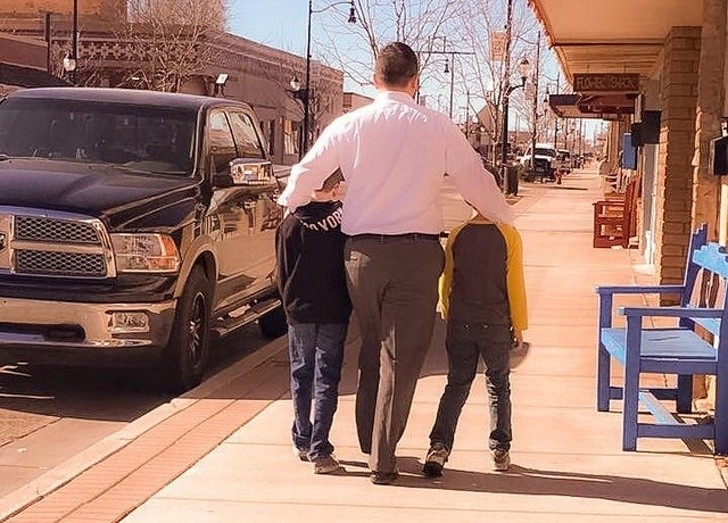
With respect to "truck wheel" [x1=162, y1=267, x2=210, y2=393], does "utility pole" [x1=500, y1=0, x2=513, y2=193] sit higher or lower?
higher

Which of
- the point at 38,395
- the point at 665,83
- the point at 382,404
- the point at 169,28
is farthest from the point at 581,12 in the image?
the point at 169,28

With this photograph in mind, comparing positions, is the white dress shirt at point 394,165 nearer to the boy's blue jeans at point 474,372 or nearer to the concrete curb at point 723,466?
the boy's blue jeans at point 474,372

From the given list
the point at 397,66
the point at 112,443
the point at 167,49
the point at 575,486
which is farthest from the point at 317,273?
the point at 167,49

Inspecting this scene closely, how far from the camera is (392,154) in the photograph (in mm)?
5605

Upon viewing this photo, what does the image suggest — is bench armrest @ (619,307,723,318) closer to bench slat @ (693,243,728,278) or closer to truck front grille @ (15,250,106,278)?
bench slat @ (693,243,728,278)

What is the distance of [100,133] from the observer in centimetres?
934

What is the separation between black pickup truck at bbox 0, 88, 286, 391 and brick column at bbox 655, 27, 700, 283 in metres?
4.66

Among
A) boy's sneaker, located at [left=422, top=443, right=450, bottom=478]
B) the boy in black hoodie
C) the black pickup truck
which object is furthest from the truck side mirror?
boy's sneaker, located at [left=422, top=443, right=450, bottom=478]

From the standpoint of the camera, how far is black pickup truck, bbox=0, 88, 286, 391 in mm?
7828

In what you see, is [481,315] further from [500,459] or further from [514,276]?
[500,459]

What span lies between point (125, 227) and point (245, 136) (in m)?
2.93

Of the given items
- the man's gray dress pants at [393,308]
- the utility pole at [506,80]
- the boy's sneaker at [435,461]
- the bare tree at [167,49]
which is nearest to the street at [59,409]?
the man's gray dress pants at [393,308]

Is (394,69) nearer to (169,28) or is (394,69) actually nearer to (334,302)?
(334,302)

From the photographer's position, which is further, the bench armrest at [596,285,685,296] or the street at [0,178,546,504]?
the bench armrest at [596,285,685,296]
